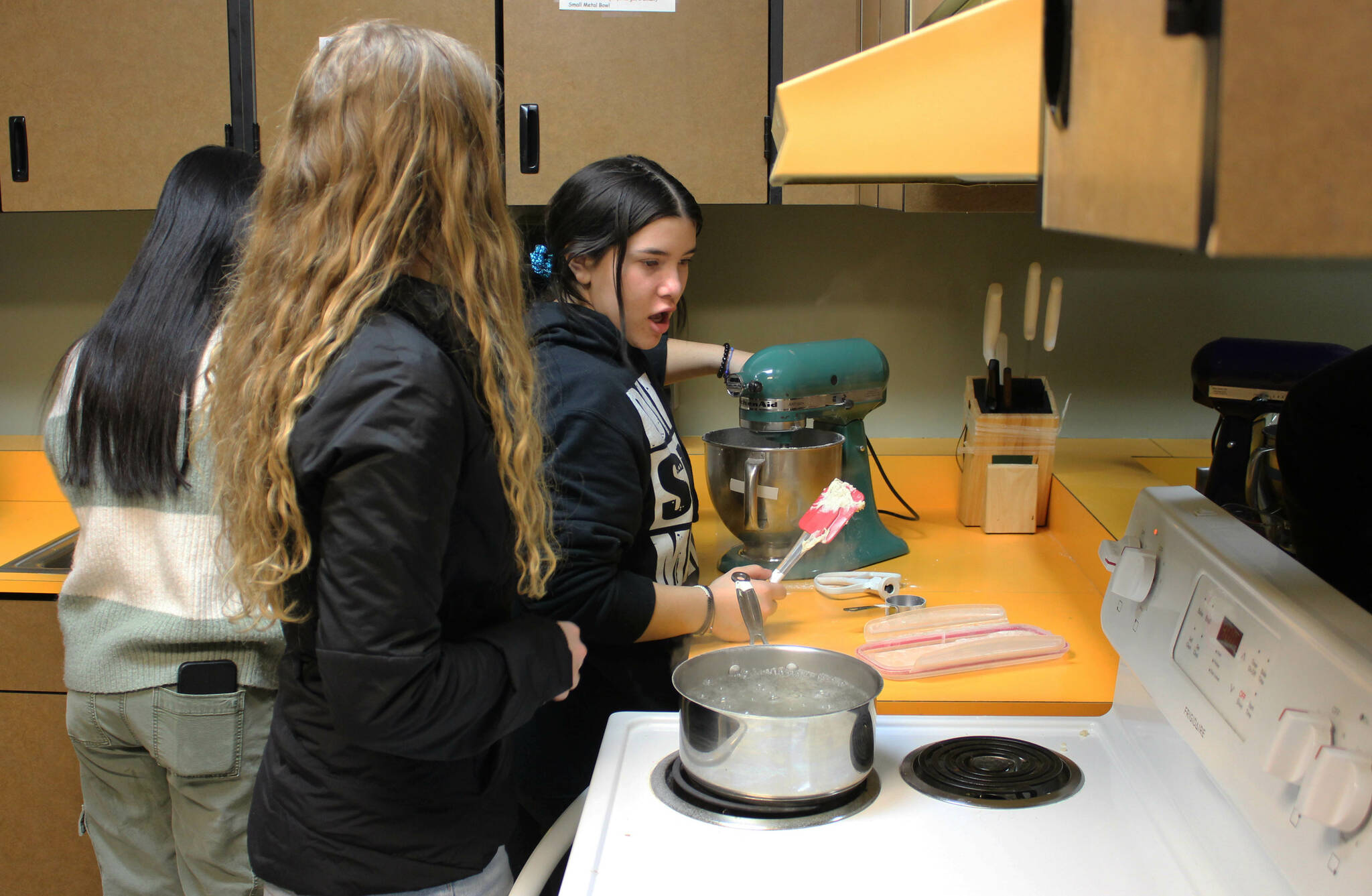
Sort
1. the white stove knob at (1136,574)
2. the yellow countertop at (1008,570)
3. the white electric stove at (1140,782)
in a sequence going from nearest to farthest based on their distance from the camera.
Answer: the white electric stove at (1140,782) < the white stove knob at (1136,574) < the yellow countertop at (1008,570)

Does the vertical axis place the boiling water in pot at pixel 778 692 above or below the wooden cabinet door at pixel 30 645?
above

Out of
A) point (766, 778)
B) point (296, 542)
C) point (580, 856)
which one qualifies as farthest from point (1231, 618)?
point (296, 542)

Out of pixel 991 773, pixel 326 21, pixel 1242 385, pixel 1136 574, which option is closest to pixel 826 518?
pixel 991 773

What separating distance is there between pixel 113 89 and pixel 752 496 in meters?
1.44

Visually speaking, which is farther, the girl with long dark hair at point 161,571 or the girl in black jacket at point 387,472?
the girl with long dark hair at point 161,571

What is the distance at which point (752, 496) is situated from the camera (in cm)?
162

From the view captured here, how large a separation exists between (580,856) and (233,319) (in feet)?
1.86

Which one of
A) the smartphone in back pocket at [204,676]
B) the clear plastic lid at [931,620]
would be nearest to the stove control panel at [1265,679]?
the clear plastic lid at [931,620]

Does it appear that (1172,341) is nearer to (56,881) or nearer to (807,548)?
(807,548)

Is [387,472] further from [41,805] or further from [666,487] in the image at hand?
[41,805]

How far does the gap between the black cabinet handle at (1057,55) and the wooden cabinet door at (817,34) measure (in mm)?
1431

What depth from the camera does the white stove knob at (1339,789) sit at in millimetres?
553

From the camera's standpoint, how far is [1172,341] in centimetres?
223

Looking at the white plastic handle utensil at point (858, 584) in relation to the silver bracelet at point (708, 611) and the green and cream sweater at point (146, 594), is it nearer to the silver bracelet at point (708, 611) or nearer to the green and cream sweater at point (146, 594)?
the silver bracelet at point (708, 611)
